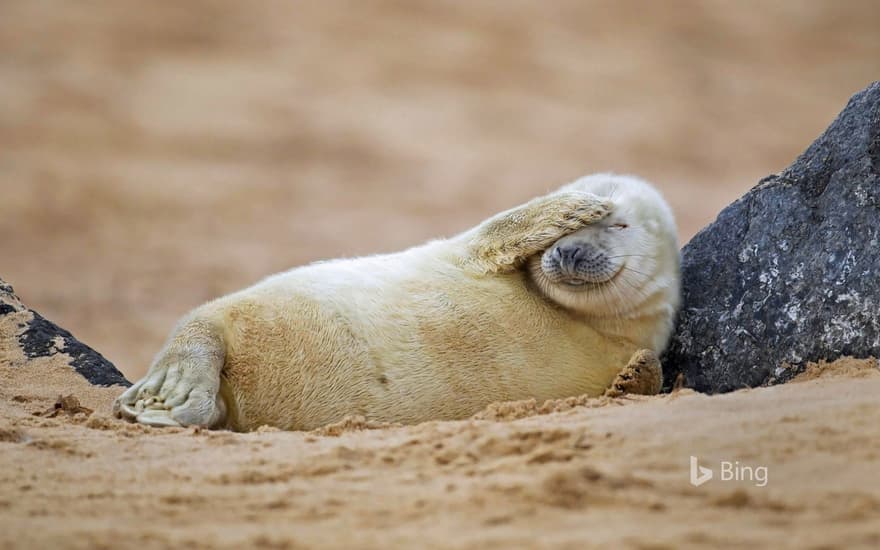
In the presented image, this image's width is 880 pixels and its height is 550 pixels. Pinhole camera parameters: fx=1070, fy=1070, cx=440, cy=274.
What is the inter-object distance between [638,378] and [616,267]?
549mm

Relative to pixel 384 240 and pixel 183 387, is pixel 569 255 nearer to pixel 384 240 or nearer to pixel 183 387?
pixel 183 387

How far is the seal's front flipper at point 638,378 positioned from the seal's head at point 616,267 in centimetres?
31

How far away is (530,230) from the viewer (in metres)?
4.92

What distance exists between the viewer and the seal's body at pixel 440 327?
441cm

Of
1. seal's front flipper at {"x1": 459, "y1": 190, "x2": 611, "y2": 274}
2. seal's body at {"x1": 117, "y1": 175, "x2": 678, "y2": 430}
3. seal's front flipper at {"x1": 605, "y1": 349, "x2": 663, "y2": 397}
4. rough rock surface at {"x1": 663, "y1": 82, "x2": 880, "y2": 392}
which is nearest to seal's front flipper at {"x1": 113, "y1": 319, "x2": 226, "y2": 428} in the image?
seal's body at {"x1": 117, "y1": 175, "x2": 678, "y2": 430}

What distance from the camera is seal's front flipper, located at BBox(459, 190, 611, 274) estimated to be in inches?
192

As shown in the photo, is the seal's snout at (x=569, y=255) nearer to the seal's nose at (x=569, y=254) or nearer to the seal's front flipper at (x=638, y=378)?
the seal's nose at (x=569, y=254)

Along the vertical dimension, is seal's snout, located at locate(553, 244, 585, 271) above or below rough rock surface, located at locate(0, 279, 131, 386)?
above

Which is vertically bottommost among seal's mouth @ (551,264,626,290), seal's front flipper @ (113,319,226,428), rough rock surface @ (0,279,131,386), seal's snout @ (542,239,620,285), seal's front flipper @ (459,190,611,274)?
seal's front flipper @ (113,319,226,428)

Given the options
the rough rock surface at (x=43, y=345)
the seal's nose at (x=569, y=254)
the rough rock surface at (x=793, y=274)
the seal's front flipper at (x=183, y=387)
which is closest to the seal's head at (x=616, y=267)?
the seal's nose at (x=569, y=254)

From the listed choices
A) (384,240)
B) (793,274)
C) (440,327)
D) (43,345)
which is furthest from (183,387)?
(384,240)

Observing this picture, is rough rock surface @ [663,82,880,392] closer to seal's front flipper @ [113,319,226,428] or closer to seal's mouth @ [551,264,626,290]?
seal's mouth @ [551,264,626,290]

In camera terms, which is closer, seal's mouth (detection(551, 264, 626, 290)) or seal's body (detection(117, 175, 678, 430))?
seal's body (detection(117, 175, 678, 430))

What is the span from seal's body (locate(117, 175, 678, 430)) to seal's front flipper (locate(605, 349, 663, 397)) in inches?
5.2
